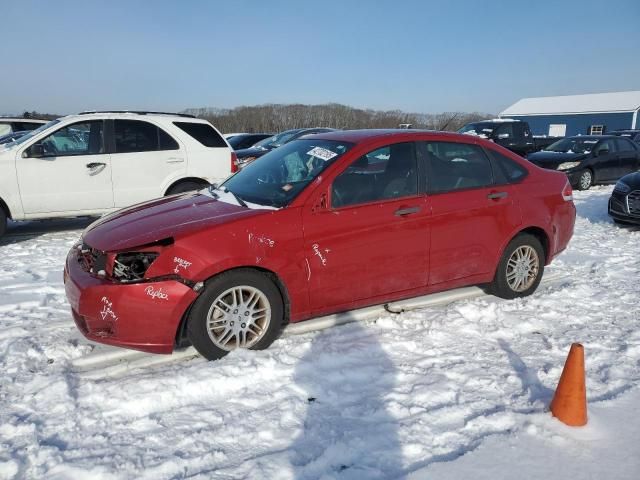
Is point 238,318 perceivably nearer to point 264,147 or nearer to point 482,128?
point 264,147

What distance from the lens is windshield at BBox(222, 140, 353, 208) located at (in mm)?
3966

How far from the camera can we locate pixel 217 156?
8.02 metres

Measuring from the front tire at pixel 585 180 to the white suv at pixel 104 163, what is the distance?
9.78 metres

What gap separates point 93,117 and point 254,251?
5233 millimetres

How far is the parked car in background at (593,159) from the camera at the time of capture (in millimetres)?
13141

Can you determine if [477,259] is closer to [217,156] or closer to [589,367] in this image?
[589,367]

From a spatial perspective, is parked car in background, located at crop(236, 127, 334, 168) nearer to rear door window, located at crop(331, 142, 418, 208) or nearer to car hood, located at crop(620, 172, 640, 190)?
car hood, located at crop(620, 172, 640, 190)

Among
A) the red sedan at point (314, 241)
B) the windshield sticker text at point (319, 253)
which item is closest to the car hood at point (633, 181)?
the red sedan at point (314, 241)

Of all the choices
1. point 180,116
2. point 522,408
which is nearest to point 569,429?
point 522,408

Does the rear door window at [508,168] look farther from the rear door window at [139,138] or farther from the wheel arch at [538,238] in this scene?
the rear door window at [139,138]

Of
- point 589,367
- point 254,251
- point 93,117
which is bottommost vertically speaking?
point 589,367

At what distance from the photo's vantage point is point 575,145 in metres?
14.0

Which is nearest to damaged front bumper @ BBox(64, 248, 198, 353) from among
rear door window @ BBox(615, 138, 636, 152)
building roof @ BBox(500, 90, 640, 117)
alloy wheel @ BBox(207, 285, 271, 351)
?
alloy wheel @ BBox(207, 285, 271, 351)

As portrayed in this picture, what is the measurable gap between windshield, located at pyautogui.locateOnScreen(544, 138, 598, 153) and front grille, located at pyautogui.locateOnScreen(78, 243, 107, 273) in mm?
13469
